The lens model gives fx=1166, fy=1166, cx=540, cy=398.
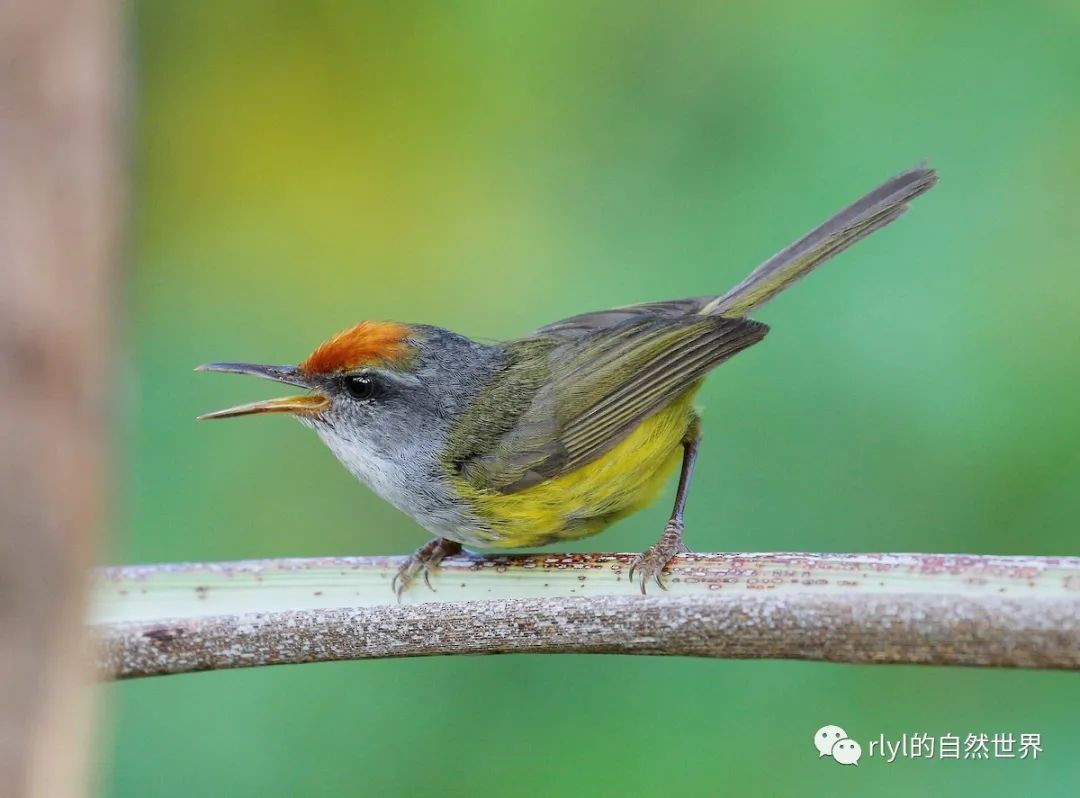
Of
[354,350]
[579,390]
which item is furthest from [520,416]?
[354,350]

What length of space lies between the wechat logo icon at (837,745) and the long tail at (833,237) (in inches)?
63.0

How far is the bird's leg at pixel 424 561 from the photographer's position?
3350 millimetres

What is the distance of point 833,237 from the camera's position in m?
4.15

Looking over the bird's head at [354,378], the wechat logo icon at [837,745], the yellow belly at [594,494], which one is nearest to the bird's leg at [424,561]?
the yellow belly at [594,494]

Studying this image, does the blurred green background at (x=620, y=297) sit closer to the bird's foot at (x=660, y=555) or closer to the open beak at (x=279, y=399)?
the bird's foot at (x=660, y=555)

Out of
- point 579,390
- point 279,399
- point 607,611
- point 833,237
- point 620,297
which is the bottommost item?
point 607,611

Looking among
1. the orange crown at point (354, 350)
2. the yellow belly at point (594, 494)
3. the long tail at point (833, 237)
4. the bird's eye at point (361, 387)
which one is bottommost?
the yellow belly at point (594, 494)

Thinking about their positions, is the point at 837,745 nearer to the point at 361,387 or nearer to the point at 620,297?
the point at 620,297

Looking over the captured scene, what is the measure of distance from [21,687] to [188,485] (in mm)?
2446

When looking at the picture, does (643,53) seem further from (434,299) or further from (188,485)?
(188,485)

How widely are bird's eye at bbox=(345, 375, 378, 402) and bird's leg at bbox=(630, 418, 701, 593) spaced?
3.74ft

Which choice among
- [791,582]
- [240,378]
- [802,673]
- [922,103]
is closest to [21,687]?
[791,582]

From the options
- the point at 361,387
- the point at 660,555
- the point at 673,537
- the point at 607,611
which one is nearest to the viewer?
the point at 607,611

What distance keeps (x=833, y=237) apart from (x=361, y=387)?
1767 millimetres
